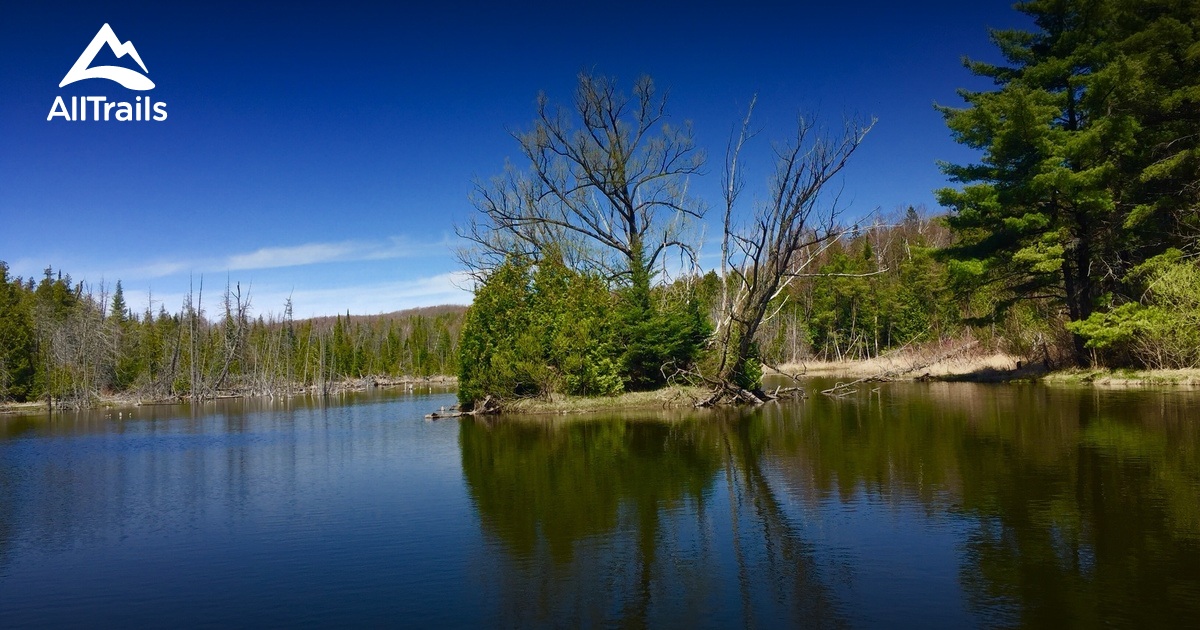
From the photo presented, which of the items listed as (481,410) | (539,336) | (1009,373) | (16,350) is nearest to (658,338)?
(539,336)

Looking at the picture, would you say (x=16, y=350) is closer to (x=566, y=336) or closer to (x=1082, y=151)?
(x=566, y=336)

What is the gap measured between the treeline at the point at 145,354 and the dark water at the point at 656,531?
1829 inches

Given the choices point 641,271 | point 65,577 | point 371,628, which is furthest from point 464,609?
point 641,271

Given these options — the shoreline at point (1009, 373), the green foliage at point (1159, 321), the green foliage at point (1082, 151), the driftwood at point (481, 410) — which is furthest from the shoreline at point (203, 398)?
the green foliage at point (1159, 321)

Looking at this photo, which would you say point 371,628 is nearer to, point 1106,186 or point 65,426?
point 1106,186

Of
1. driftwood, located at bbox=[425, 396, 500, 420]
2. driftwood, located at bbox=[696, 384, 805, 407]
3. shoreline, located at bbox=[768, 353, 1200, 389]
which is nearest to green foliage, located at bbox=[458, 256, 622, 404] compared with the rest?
driftwood, located at bbox=[425, 396, 500, 420]

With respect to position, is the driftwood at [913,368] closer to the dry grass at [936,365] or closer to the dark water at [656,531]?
the dry grass at [936,365]

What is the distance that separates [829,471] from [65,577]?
10.5 meters

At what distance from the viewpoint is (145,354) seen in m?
64.4

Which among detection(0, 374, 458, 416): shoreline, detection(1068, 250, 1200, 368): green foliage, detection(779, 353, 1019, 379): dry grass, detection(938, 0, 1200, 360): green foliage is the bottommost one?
detection(0, 374, 458, 416): shoreline

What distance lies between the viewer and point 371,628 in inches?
231

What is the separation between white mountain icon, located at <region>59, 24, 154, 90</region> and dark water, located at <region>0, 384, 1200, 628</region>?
30.4 ft

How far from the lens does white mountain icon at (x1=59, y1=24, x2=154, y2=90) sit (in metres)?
16.5

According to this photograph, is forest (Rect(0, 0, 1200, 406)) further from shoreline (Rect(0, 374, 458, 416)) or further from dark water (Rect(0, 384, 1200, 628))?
shoreline (Rect(0, 374, 458, 416))
